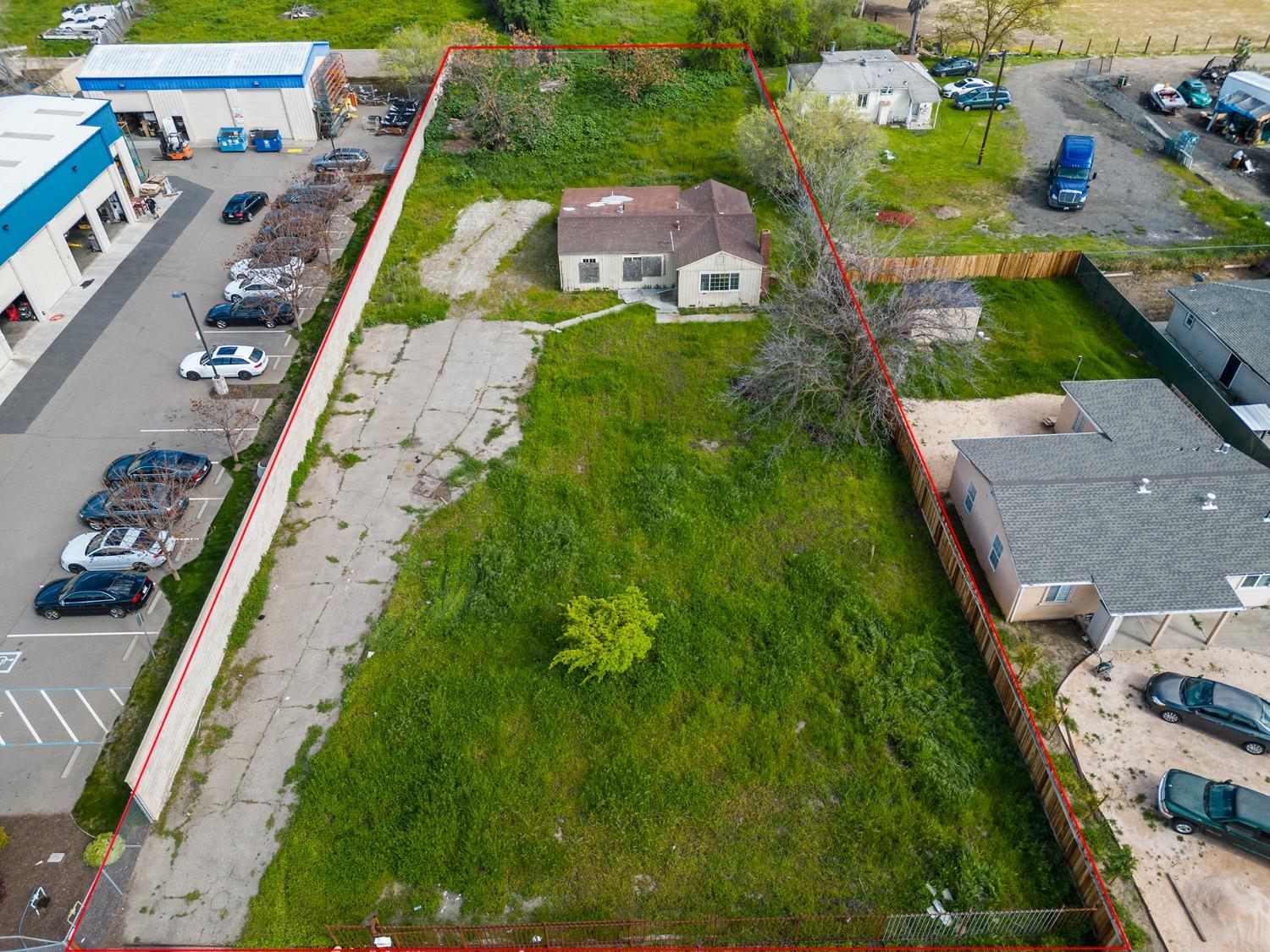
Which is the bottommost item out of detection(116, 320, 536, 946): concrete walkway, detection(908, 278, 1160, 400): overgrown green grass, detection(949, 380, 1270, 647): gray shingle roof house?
detection(116, 320, 536, 946): concrete walkway

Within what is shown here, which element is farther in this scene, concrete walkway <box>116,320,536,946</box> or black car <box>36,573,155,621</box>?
black car <box>36,573,155,621</box>

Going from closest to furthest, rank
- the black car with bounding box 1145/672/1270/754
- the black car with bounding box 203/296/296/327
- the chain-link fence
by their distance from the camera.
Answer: the chain-link fence
the black car with bounding box 1145/672/1270/754
the black car with bounding box 203/296/296/327

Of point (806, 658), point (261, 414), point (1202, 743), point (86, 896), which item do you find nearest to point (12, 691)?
point (86, 896)

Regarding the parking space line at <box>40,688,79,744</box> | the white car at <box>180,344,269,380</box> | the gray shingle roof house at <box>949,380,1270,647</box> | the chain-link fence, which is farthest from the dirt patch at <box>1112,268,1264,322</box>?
the parking space line at <box>40,688,79,744</box>

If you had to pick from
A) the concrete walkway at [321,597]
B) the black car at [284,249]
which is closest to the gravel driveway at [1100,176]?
the concrete walkway at [321,597]

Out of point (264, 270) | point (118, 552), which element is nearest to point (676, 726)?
point (118, 552)

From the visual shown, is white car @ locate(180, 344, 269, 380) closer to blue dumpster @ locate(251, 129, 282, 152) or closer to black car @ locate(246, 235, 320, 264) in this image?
black car @ locate(246, 235, 320, 264)

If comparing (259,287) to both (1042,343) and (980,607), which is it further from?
(1042,343)
